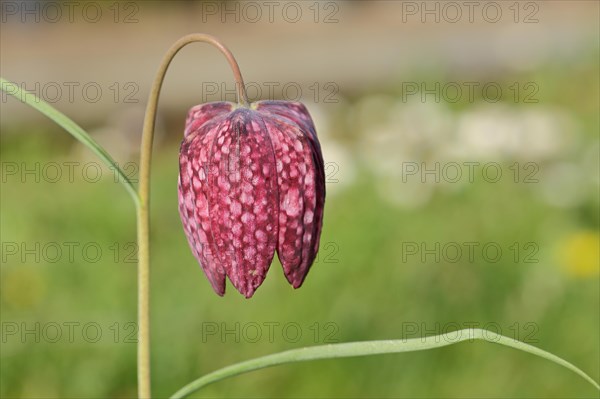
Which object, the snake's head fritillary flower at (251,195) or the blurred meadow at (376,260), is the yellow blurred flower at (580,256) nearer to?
the blurred meadow at (376,260)

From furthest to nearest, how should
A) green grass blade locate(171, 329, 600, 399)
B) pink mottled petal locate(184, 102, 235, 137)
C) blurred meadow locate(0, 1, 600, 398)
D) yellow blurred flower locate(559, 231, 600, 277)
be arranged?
yellow blurred flower locate(559, 231, 600, 277) < blurred meadow locate(0, 1, 600, 398) < pink mottled petal locate(184, 102, 235, 137) < green grass blade locate(171, 329, 600, 399)

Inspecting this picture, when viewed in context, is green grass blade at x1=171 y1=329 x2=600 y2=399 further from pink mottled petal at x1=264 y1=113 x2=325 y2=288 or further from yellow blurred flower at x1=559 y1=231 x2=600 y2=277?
yellow blurred flower at x1=559 y1=231 x2=600 y2=277

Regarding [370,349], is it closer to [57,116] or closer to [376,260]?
[57,116]

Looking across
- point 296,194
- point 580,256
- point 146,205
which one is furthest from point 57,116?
point 580,256

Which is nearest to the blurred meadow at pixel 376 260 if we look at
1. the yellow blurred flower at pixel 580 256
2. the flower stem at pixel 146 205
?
the yellow blurred flower at pixel 580 256

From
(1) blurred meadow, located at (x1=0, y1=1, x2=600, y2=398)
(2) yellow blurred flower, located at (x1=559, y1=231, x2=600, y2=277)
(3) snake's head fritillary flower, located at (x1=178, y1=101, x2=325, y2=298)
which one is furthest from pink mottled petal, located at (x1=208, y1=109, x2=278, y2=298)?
(2) yellow blurred flower, located at (x1=559, y1=231, x2=600, y2=277)

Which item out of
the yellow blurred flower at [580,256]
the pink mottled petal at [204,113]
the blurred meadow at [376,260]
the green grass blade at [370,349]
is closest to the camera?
the green grass blade at [370,349]

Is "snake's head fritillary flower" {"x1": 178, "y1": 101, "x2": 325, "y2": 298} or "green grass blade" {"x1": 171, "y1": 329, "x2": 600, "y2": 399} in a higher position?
"snake's head fritillary flower" {"x1": 178, "y1": 101, "x2": 325, "y2": 298}
